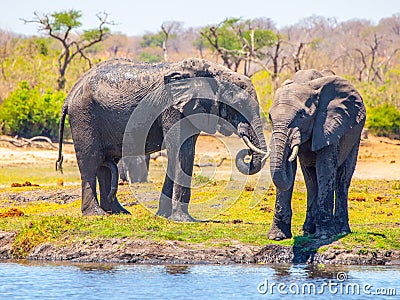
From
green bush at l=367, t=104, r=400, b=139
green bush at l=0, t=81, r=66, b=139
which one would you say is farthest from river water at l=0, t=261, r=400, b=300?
green bush at l=367, t=104, r=400, b=139

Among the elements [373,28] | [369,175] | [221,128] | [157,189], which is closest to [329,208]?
[221,128]

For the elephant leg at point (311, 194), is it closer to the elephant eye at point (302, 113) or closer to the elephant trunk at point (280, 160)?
the elephant eye at point (302, 113)

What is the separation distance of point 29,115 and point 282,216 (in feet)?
79.6

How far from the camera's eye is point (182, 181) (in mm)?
14805

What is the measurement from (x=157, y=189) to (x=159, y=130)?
4529mm

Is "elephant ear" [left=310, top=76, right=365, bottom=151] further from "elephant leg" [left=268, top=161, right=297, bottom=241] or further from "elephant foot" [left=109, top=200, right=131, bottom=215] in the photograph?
"elephant foot" [left=109, top=200, right=131, bottom=215]

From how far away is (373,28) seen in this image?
102062mm

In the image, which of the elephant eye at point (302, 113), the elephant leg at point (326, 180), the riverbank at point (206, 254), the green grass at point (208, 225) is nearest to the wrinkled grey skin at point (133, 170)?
the green grass at point (208, 225)

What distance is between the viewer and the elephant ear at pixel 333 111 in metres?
12.5

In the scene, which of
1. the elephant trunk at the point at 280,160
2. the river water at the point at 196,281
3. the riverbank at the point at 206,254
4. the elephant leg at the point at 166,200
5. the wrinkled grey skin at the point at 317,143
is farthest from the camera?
the elephant leg at the point at 166,200

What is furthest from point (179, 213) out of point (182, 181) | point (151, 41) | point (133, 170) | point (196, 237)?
point (151, 41)

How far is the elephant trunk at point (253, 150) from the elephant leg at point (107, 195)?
2.80 metres

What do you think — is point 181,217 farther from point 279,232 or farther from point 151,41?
point 151,41

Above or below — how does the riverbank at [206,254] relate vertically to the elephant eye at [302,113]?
below
